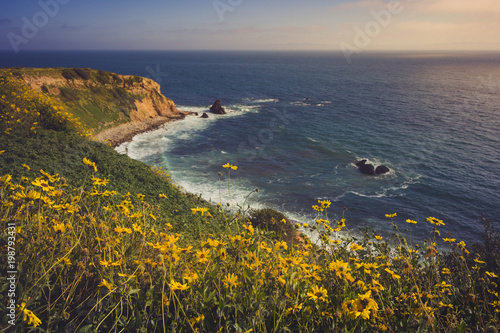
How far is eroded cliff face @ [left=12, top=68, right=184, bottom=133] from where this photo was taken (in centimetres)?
3891

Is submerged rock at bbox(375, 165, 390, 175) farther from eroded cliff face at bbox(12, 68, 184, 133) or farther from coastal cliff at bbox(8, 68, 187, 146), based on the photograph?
eroded cliff face at bbox(12, 68, 184, 133)

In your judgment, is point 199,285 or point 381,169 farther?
point 381,169

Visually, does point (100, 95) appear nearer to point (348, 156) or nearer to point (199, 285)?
point (348, 156)

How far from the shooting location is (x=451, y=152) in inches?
1545

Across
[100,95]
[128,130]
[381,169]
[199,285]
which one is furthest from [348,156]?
[100,95]

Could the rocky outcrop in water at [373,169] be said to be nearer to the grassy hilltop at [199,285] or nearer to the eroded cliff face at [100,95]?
the grassy hilltop at [199,285]

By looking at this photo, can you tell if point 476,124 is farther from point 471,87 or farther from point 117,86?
point 117,86

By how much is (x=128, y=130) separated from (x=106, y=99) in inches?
315

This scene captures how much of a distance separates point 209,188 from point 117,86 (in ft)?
112

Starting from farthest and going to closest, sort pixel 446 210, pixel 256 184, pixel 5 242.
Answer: pixel 256 184
pixel 446 210
pixel 5 242

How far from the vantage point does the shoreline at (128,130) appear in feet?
123

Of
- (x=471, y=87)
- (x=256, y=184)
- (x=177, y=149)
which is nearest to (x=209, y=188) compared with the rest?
(x=256, y=184)

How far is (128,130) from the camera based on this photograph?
1671 inches

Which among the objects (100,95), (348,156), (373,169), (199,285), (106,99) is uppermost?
(199,285)
